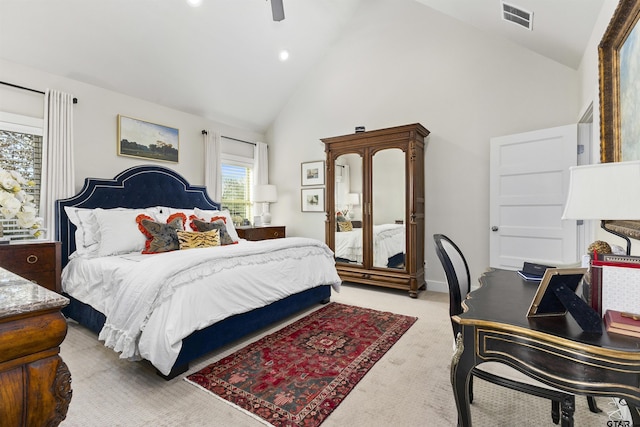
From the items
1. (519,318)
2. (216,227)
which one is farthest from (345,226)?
(519,318)

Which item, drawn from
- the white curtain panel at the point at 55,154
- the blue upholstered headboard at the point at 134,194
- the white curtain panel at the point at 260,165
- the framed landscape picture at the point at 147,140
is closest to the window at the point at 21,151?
the white curtain panel at the point at 55,154

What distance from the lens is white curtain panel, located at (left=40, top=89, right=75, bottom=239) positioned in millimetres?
3186

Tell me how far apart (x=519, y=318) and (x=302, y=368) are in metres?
1.54

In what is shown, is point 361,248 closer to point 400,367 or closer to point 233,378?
point 400,367

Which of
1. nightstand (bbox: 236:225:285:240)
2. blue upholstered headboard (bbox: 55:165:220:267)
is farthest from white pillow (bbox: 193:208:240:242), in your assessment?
nightstand (bbox: 236:225:285:240)

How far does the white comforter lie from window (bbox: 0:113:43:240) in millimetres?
661

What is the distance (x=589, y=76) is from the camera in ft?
9.02

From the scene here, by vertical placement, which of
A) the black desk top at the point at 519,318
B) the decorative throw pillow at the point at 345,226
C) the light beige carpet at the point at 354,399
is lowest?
the light beige carpet at the point at 354,399

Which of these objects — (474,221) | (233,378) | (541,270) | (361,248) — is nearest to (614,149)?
(541,270)

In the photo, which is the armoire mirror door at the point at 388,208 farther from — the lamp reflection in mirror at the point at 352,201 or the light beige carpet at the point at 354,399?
the light beige carpet at the point at 354,399

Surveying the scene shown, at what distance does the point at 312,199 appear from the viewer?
534cm

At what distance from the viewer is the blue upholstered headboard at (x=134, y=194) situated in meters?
3.23

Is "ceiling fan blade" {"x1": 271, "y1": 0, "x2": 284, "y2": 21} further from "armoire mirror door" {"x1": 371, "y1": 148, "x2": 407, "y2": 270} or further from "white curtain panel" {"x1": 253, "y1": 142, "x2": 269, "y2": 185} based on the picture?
"white curtain panel" {"x1": 253, "y1": 142, "x2": 269, "y2": 185}

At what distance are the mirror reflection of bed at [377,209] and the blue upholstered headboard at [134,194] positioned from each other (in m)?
2.00
